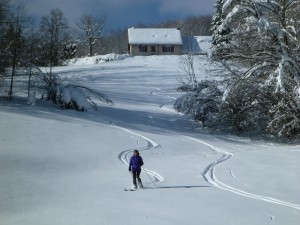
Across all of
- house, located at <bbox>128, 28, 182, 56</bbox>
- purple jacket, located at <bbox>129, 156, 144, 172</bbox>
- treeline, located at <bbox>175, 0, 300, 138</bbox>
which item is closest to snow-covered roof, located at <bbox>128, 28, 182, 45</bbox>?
house, located at <bbox>128, 28, 182, 56</bbox>

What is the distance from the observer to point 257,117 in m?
27.4

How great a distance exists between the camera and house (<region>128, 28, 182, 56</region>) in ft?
279

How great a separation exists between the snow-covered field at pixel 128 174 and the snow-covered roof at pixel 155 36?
177 ft

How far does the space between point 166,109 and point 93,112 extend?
23.2 ft

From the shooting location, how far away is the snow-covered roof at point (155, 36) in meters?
84.9

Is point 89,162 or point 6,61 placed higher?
point 6,61

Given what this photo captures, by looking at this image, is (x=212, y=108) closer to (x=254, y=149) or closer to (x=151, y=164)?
(x=254, y=149)

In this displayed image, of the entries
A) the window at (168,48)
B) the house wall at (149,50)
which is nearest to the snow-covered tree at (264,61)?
the house wall at (149,50)

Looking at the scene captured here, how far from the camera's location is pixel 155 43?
8494 centimetres

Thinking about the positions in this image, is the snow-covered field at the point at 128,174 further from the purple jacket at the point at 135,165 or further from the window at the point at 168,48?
the window at the point at 168,48

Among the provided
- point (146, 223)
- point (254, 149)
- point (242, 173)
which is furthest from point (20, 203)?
point (254, 149)

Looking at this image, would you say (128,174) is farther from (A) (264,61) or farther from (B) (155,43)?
(B) (155,43)

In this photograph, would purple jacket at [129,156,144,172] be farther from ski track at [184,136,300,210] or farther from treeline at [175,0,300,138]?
treeline at [175,0,300,138]

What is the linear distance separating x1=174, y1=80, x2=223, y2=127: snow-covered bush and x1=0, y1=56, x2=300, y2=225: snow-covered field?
3.87ft
